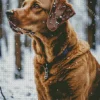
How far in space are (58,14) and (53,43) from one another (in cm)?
31

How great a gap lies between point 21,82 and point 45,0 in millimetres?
1967

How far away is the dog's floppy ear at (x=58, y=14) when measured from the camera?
361cm

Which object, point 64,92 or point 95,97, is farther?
point 95,97

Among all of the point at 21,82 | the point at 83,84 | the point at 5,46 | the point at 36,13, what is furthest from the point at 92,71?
the point at 5,46

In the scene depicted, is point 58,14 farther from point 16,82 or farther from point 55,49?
point 16,82

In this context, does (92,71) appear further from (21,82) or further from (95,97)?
(21,82)

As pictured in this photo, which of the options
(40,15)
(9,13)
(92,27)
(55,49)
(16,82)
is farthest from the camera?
(92,27)

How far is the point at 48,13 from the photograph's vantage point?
12.1ft

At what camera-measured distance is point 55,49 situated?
3785mm

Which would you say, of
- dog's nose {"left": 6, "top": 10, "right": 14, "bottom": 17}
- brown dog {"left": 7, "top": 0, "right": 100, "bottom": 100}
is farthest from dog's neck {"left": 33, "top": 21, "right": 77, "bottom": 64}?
dog's nose {"left": 6, "top": 10, "right": 14, "bottom": 17}

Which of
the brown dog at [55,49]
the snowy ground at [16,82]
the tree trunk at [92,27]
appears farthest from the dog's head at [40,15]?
the tree trunk at [92,27]

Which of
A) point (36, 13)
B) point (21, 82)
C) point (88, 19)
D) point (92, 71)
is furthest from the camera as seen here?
point (88, 19)

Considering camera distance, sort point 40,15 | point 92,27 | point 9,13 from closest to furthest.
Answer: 1. point 9,13
2. point 40,15
3. point 92,27

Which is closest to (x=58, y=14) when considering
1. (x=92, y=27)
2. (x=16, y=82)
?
(x=16, y=82)
